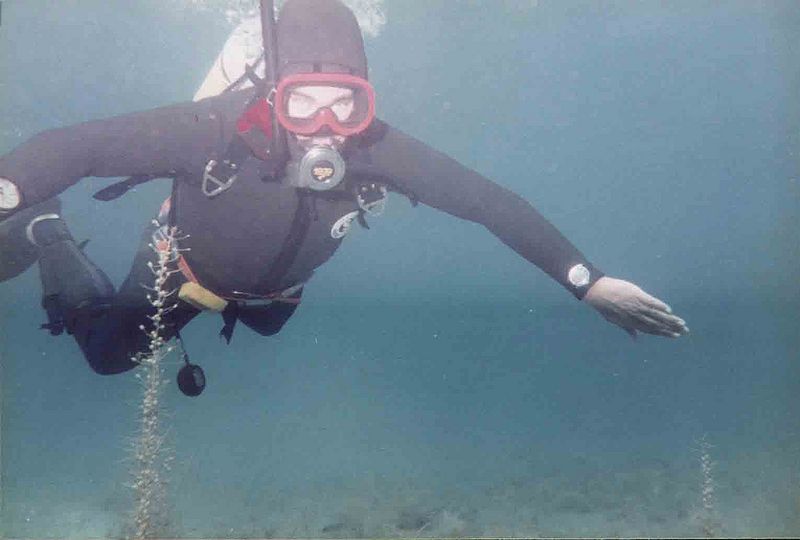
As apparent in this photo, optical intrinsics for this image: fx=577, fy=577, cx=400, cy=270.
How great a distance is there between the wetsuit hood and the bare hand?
88.6 inches

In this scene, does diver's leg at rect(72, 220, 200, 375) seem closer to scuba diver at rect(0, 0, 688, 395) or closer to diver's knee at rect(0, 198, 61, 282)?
scuba diver at rect(0, 0, 688, 395)

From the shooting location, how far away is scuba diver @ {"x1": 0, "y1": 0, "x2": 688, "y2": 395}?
3561 mm

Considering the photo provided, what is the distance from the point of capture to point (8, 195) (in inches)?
125

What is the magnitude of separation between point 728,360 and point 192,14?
1473 inches

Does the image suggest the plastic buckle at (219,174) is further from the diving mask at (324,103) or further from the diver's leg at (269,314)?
the diver's leg at (269,314)

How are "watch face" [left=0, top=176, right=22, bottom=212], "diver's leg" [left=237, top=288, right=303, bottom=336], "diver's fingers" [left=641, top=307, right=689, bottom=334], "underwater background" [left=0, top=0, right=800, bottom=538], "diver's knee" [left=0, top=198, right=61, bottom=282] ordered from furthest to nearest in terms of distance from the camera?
"underwater background" [left=0, top=0, right=800, bottom=538] < "diver's leg" [left=237, top=288, right=303, bottom=336] < "diver's knee" [left=0, top=198, right=61, bottom=282] < "diver's fingers" [left=641, top=307, right=689, bottom=334] < "watch face" [left=0, top=176, right=22, bottom=212]

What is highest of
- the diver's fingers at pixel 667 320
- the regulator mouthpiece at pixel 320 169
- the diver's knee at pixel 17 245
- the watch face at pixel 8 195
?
the diver's fingers at pixel 667 320

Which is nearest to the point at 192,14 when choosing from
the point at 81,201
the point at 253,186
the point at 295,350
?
the point at 253,186

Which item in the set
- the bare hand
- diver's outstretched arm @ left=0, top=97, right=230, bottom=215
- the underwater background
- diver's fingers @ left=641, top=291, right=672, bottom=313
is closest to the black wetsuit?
diver's outstretched arm @ left=0, top=97, right=230, bottom=215

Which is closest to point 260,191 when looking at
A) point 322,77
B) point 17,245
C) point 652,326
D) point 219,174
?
point 219,174

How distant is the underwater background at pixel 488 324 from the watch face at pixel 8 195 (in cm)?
423

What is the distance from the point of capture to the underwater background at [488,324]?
34.8ft

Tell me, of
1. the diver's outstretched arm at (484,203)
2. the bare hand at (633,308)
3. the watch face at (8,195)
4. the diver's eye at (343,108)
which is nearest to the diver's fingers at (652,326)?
the bare hand at (633,308)

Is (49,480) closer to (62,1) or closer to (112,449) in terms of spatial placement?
(112,449)
